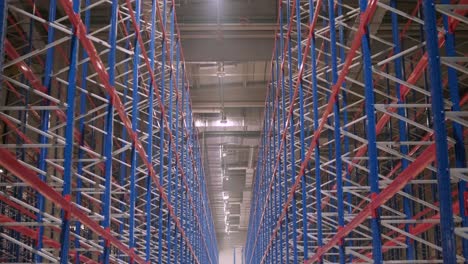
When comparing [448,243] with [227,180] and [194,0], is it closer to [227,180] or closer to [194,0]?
[194,0]

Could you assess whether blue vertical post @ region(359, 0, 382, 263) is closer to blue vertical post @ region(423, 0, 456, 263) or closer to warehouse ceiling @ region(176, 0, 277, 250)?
blue vertical post @ region(423, 0, 456, 263)

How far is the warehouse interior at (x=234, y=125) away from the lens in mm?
8508

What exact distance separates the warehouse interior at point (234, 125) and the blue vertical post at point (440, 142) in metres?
0.01

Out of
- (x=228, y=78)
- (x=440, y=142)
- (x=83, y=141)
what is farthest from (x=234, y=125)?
(x=440, y=142)

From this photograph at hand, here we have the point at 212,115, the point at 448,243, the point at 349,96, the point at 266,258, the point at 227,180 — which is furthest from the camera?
the point at 227,180

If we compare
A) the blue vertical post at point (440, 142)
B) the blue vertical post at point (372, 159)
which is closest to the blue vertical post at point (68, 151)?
the blue vertical post at point (372, 159)

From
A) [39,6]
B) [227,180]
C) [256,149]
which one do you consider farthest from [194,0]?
[227,180]

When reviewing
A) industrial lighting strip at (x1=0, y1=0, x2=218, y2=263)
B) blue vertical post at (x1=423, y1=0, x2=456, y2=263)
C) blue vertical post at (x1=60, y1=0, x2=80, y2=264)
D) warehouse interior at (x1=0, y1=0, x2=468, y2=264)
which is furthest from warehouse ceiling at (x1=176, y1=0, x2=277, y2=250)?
blue vertical post at (x1=423, y1=0, x2=456, y2=263)

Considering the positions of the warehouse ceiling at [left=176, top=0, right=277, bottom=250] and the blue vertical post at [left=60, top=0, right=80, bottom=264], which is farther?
the warehouse ceiling at [left=176, top=0, right=277, bottom=250]

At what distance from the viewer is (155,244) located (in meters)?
20.5

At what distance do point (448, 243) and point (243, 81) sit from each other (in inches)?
924

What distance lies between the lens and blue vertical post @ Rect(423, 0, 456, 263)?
5.67m

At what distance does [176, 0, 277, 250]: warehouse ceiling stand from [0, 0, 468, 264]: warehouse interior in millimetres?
67

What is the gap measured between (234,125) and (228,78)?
12.2ft
